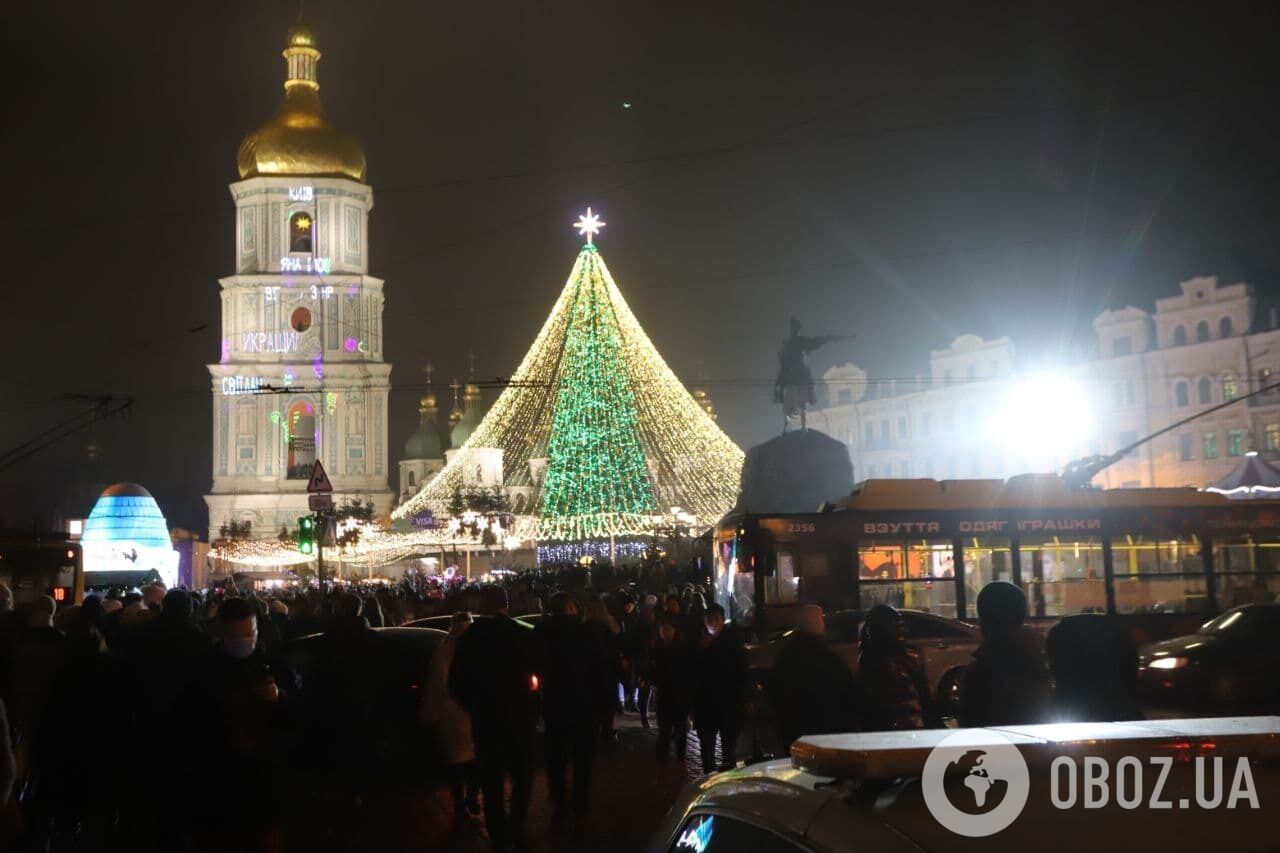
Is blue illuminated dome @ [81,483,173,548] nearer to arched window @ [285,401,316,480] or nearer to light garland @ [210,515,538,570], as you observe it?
light garland @ [210,515,538,570]

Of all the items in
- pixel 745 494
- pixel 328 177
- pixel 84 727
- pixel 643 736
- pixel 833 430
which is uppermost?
pixel 328 177

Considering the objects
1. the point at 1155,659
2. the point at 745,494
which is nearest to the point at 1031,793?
the point at 1155,659

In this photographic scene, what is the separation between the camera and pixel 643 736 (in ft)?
54.7

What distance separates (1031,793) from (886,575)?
16212 mm

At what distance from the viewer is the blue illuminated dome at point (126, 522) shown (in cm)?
4781

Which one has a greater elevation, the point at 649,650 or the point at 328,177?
the point at 328,177

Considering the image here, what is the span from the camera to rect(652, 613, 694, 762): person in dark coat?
1234 cm

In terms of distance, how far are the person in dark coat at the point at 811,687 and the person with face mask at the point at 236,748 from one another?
105 inches

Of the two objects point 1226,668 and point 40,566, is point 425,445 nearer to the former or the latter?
point 40,566

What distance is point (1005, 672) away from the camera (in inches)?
242

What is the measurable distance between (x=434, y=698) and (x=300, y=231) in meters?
73.0

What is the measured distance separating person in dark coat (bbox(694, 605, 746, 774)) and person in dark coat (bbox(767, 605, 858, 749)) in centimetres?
311

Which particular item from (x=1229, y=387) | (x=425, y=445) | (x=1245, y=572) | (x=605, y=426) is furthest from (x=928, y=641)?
(x=425, y=445)

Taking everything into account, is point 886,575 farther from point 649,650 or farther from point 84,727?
point 84,727
